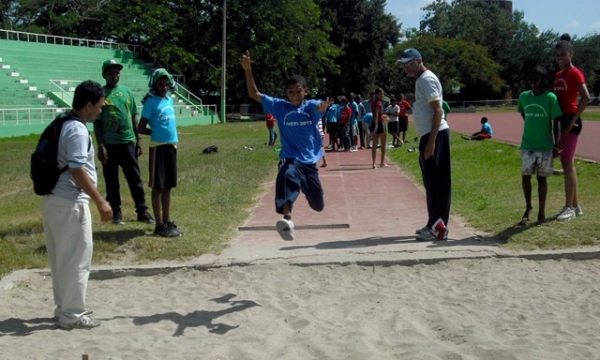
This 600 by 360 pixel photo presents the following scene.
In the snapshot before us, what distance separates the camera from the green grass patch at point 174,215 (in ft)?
28.0

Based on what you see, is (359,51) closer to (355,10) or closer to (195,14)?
(355,10)

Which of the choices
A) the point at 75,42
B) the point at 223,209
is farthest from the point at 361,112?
the point at 75,42

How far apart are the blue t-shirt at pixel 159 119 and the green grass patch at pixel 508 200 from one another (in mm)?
3961

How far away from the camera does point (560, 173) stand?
1439cm

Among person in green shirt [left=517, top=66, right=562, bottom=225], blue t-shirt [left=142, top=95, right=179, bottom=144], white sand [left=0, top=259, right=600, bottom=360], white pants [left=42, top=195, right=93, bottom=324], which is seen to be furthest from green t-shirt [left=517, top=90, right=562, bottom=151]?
white pants [left=42, top=195, right=93, bottom=324]

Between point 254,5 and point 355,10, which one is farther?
point 355,10

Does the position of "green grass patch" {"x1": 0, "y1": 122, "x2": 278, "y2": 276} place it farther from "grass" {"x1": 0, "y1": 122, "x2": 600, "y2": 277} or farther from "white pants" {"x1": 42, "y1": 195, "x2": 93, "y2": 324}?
"white pants" {"x1": 42, "y1": 195, "x2": 93, "y2": 324}

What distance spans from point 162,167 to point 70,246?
3135 mm

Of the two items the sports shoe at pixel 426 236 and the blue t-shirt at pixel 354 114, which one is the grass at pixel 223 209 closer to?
the sports shoe at pixel 426 236

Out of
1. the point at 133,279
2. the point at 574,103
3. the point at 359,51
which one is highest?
the point at 359,51

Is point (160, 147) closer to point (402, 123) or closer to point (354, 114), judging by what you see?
point (354, 114)

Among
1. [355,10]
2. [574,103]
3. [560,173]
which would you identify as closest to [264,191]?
[560,173]

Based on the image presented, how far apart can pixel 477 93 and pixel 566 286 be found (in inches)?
3177

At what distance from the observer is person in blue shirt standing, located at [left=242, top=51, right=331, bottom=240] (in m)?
7.85
